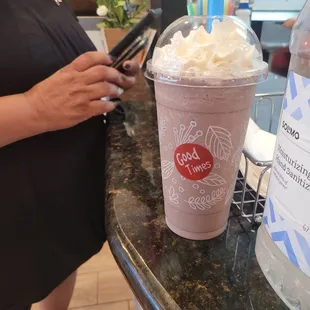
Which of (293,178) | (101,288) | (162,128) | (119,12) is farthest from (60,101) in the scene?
(101,288)

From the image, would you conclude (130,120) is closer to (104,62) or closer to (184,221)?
(104,62)

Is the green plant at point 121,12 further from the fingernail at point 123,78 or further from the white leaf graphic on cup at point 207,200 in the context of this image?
the white leaf graphic on cup at point 207,200

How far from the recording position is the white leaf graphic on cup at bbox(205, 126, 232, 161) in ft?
1.15

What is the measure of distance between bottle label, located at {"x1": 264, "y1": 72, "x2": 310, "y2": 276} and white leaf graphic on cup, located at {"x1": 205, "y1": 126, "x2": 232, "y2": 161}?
55 millimetres

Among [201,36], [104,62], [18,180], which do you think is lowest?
[18,180]

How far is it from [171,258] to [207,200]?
80 millimetres

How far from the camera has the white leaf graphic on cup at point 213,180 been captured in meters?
0.37

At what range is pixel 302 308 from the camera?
313mm

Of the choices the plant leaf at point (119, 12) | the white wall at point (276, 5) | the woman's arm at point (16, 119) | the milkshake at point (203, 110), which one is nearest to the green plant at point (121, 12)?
the plant leaf at point (119, 12)

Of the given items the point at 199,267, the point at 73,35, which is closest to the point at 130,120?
the point at 73,35

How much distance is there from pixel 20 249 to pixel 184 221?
0.42 meters

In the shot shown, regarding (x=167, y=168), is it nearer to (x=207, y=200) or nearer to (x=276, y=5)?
(x=207, y=200)

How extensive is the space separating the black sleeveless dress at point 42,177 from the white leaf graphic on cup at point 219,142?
0.40 metres

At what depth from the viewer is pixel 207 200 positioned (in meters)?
0.38
